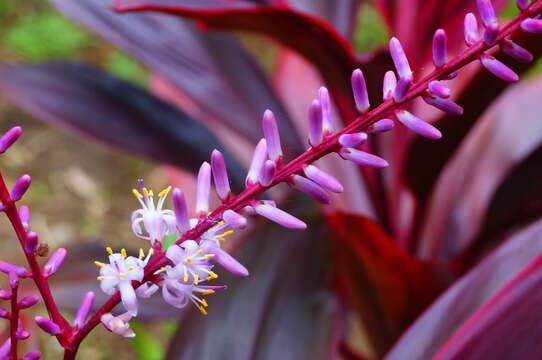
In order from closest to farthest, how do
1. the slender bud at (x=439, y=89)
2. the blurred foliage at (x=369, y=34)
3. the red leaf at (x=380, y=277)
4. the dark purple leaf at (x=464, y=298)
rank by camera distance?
the slender bud at (x=439, y=89) → the dark purple leaf at (x=464, y=298) → the red leaf at (x=380, y=277) → the blurred foliage at (x=369, y=34)

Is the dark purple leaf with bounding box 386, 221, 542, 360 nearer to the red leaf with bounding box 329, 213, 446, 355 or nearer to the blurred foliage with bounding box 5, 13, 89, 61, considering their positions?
the red leaf with bounding box 329, 213, 446, 355

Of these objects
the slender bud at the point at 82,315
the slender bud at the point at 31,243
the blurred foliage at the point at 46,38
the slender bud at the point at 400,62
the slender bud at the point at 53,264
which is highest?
the slender bud at the point at 400,62

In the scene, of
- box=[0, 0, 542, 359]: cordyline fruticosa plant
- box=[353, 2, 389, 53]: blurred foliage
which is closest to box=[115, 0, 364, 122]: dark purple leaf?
box=[0, 0, 542, 359]: cordyline fruticosa plant

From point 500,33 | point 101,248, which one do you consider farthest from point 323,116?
point 101,248

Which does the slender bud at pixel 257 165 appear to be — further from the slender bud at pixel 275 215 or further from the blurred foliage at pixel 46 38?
the blurred foliage at pixel 46 38

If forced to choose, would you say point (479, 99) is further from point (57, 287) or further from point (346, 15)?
point (57, 287)

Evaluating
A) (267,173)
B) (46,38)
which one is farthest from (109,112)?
(46,38)

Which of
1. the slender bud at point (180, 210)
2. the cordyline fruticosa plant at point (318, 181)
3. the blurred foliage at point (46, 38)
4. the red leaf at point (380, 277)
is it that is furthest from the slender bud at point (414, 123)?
the blurred foliage at point (46, 38)
